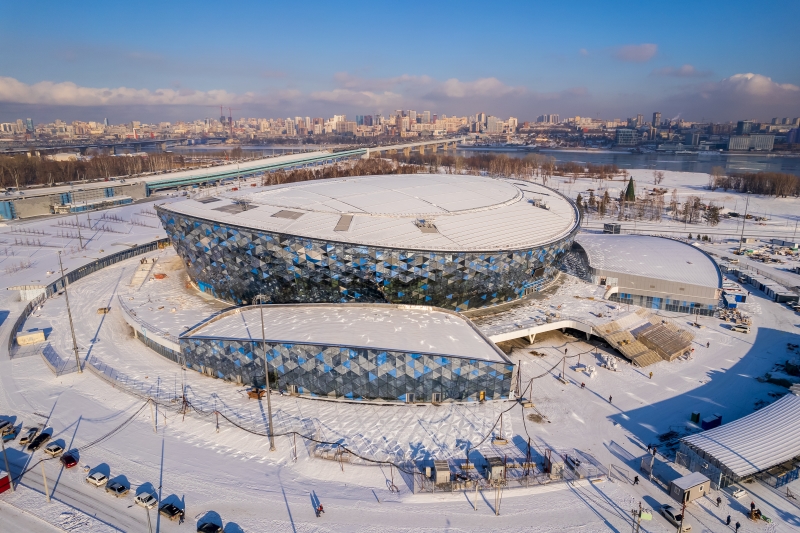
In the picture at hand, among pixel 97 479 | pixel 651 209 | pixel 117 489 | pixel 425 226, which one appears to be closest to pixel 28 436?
pixel 97 479

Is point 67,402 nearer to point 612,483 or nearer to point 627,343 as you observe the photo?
point 612,483

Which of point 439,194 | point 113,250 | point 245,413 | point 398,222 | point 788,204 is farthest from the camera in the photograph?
point 788,204

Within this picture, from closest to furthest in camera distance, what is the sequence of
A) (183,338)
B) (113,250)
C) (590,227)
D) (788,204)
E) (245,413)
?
(245,413)
(183,338)
(113,250)
(590,227)
(788,204)

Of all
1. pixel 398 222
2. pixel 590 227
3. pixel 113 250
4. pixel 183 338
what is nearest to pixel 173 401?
pixel 183 338

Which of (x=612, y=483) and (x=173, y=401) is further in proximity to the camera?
(x=173, y=401)

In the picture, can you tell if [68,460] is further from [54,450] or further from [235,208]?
[235,208]

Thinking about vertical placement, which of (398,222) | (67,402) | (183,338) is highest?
(398,222)

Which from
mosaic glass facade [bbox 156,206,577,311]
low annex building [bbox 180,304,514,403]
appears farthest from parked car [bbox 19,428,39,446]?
mosaic glass facade [bbox 156,206,577,311]
